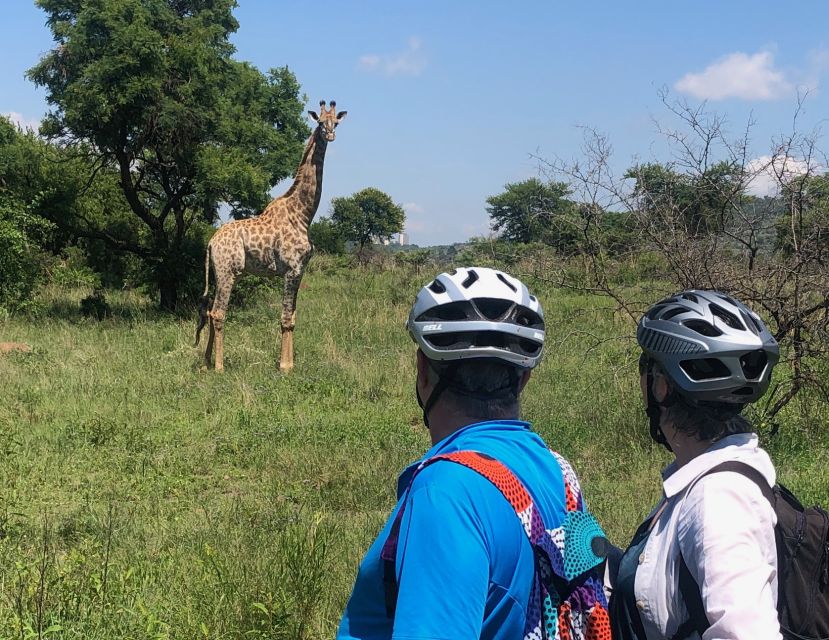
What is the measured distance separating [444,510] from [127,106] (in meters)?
14.4

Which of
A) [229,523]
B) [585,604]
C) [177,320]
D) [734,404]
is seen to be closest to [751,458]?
[734,404]

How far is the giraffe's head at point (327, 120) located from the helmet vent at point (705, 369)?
10.1 m

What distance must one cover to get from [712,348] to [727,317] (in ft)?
0.54

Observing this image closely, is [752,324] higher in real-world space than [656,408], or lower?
higher

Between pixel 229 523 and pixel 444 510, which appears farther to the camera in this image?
pixel 229 523

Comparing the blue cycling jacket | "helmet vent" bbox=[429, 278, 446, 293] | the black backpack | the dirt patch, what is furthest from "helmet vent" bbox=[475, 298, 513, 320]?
the dirt patch

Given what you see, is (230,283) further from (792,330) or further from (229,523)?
(792,330)

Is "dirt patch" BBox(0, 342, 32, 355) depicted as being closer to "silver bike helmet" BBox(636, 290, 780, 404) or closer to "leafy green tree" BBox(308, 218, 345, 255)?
"silver bike helmet" BBox(636, 290, 780, 404)

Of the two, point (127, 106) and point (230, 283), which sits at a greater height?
point (127, 106)

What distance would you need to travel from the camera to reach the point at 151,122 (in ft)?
46.3

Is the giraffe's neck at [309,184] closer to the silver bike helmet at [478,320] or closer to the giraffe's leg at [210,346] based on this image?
the giraffe's leg at [210,346]

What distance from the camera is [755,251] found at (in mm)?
7035

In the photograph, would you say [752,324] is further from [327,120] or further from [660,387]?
[327,120]

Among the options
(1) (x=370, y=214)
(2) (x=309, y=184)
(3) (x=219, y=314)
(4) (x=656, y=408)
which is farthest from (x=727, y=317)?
(1) (x=370, y=214)
